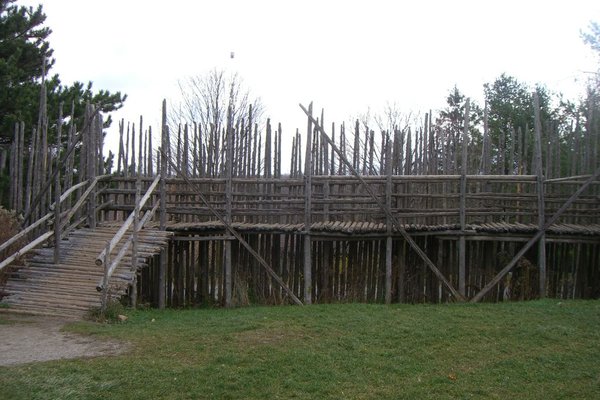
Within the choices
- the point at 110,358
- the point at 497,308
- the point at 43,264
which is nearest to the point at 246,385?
the point at 110,358

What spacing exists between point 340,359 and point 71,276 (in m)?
5.44

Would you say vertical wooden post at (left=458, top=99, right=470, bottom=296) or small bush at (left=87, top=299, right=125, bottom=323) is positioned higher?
vertical wooden post at (left=458, top=99, right=470, bottom=296)

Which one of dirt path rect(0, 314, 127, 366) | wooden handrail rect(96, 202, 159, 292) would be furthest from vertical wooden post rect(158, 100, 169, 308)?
dirt path rect(0, 314, 127, 366)

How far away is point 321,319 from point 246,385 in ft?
9.55

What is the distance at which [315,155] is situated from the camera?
38.5 feet

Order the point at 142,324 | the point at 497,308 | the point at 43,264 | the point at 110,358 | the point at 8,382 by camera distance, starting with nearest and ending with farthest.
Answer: the point at 8,382 < the point at 110,358 < the point at 142,324 < the point at 497,308 < the point at 43,264

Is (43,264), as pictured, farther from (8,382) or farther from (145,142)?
(8,382)

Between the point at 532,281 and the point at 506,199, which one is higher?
the point at 506,199

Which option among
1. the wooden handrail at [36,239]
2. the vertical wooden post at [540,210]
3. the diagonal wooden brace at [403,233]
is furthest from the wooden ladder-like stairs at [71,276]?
the vertical wooden post at [540,210]

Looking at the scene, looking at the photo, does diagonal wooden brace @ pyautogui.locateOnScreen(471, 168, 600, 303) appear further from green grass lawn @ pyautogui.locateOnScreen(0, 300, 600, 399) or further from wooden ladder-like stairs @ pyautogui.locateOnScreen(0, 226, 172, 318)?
wooden ladder-like stairs @ pyautogui.locateOnScreen(0, 226, 172, 318)

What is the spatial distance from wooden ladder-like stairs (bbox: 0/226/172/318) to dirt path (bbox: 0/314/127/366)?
59cm

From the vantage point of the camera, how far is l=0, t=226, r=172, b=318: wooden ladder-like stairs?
8625 mm

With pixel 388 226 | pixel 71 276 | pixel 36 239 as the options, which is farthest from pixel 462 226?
pixel 36 239

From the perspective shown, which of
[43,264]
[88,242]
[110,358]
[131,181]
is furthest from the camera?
[131,181]
